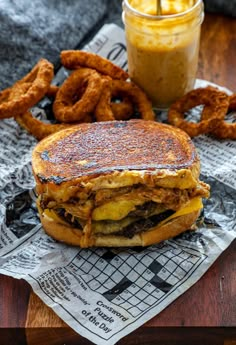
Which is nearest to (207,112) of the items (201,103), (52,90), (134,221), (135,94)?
(201,103)

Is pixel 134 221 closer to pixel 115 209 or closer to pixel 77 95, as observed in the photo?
pixel 115 209

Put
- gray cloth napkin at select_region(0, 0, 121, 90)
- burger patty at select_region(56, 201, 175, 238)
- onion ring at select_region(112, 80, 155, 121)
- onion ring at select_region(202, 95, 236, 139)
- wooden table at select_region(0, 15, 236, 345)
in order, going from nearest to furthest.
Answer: wooden table at select_region(0, 15, 236, 345) < burger patty at select_region(56, 201, 175, 238) < onion ring at select_region(202, 95, 236, 139) < onion ring at select_region(112, 80, 155, 121) < gray cloth napkin at select_region(0, 0, 121, 90)


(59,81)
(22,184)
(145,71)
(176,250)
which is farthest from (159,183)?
(59,81)

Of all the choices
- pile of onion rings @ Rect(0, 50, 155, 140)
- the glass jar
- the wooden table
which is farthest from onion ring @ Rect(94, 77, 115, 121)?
the wooden table

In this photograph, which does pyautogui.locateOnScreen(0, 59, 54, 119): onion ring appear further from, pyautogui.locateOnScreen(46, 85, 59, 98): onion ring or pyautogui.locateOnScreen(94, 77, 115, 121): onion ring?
pyautogui.locateOnScreen(94, 77, 115, 121): onion ring

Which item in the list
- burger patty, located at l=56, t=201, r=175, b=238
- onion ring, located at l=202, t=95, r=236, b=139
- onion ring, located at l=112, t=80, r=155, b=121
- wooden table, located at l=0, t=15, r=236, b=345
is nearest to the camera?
wooden table, located at l=0, t=15, r=236, b=345

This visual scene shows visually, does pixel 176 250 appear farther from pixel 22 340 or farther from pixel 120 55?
pixel 120 55

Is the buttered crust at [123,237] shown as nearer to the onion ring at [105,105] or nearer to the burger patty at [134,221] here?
the burger patty at [134,221]

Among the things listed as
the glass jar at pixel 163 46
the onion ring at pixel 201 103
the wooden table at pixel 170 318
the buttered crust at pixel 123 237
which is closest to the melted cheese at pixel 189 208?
the buttered crust at pixel 123 237
